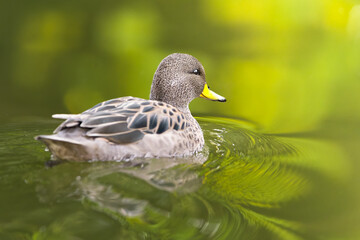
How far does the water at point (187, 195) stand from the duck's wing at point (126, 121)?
317mm

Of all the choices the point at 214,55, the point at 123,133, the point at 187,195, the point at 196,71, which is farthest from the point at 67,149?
the point at 214,55

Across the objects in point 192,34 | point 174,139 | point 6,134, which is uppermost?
point 192,34

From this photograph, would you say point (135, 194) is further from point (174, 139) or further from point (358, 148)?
point (358, 148)

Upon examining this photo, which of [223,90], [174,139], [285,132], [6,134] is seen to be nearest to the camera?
[174,139]

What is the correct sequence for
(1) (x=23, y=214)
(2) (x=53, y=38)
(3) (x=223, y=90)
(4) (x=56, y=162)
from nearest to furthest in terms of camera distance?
(1) (x=23, y=214), (4) (x=56, y=162), (3) (x=223, y=90), (2) (x=53, y=38)

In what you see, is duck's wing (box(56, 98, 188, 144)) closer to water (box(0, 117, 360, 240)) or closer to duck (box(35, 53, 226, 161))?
duck (box(35, 53, 226, 161))

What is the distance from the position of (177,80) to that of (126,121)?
137 centimetres

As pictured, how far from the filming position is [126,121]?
5195mm

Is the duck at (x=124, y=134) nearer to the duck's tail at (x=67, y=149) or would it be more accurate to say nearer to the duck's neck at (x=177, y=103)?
the duck's tail at (x=67, y=149)

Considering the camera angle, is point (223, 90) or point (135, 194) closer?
point (135, 194)

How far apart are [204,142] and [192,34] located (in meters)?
4.78

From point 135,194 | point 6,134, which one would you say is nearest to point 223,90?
point 6,134

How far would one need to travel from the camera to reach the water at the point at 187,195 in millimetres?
3740

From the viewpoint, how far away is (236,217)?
4.11 meters
